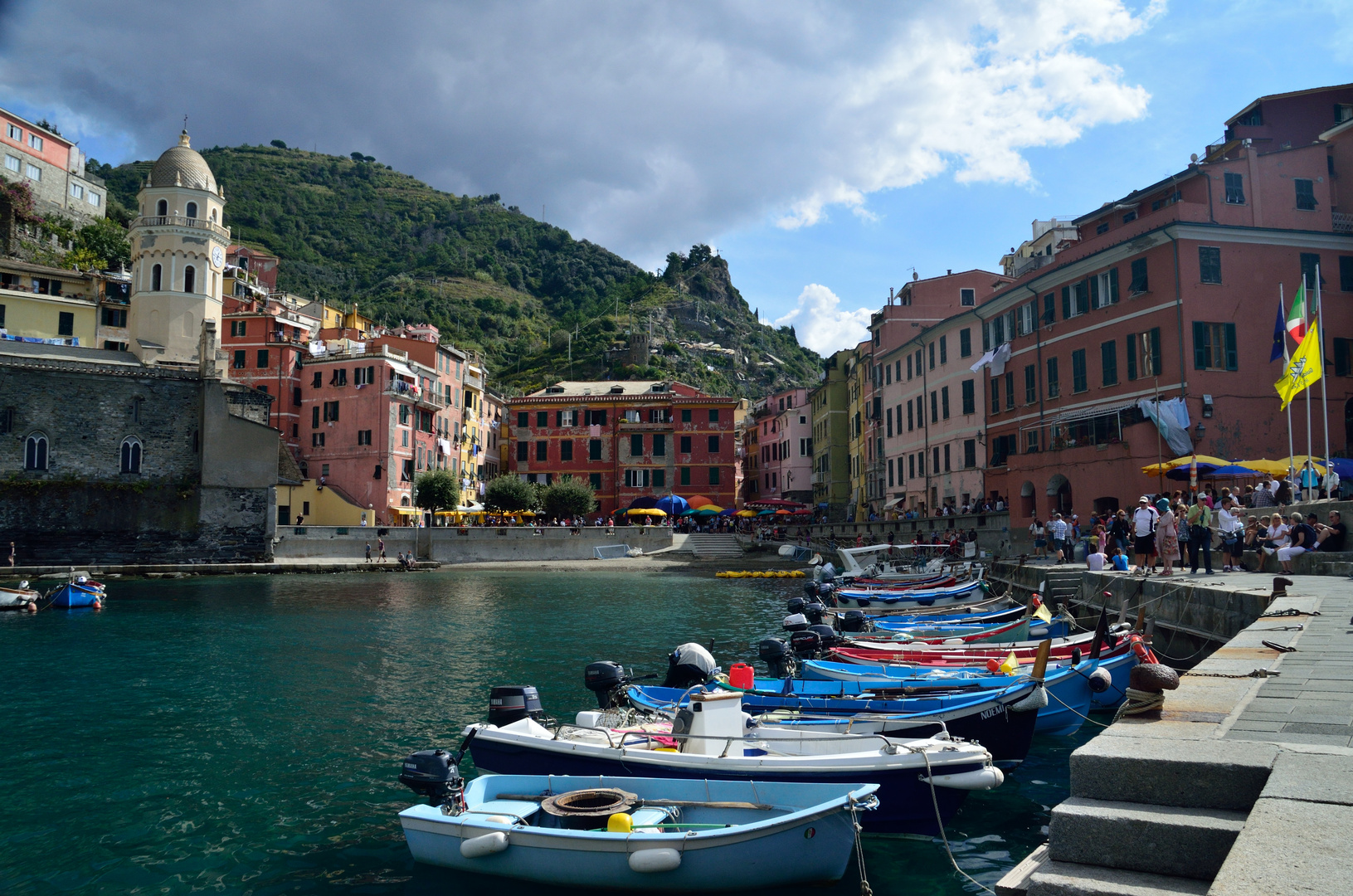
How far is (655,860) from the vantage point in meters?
7.50

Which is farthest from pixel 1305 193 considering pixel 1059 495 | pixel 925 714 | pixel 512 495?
pixel 512 495

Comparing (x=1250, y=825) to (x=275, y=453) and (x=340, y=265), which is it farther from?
(x=340, y=265)

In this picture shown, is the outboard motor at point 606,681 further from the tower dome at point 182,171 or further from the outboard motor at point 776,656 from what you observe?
the tower dome at point 182,171

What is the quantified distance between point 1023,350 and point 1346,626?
1182 inches

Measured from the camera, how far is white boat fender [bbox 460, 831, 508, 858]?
311 inches

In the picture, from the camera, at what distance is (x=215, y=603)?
34344 mm

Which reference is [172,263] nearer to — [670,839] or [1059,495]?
[1059,495]

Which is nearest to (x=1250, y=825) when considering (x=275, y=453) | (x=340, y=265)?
(x=275, y=453)

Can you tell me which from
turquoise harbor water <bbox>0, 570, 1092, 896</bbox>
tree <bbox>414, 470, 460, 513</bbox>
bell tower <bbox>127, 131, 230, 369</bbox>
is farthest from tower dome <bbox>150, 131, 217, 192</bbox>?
turquoise harbor water <bbox>0, 570, 1092, 896</bbox>

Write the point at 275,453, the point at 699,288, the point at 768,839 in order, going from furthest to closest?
the point at 699,288 → the point at 275,453 → the point at 768,839

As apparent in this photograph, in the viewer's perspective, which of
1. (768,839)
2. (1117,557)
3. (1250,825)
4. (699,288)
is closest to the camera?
(1250,825)

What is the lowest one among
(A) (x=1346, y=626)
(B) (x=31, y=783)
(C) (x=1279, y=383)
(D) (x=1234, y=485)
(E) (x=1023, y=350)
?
(B) (x=31, y=783)

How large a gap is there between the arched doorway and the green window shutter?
7551mm

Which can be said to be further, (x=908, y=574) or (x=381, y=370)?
(x=381, y=370)
